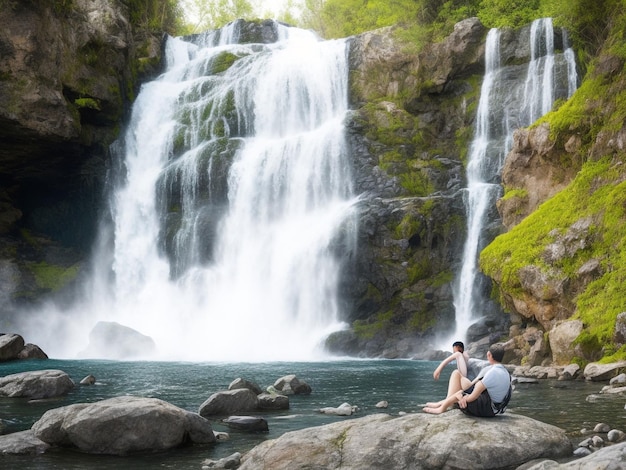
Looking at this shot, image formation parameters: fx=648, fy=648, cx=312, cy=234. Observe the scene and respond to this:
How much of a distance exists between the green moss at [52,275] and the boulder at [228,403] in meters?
30.6

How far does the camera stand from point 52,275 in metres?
42.7

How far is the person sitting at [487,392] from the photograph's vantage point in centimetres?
992

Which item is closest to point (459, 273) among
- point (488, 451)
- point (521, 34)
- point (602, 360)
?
point (602, 360)

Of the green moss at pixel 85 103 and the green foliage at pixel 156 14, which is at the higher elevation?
the green foliage at pixel 156 14

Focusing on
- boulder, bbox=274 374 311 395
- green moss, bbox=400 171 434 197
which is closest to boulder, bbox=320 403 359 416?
boulder, bbox=274 374 311 395

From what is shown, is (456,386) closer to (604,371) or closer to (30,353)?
(604,371)

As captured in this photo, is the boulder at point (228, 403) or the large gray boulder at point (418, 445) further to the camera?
the boulder at point (228, 403)

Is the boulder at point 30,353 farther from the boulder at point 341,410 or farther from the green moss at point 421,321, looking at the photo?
the boulder at point 341,410

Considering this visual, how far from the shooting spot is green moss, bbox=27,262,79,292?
138ft

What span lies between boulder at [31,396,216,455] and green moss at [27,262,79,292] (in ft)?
107

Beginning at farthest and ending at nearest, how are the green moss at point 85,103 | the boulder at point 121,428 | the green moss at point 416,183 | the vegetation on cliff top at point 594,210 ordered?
the green moss at point 416,183, the green moss at point 85,103, the vegetation on cliff top at point 594,210, the boulder at point 121,428

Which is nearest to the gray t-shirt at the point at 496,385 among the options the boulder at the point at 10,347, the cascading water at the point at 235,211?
the cascading water at the point at 235,211

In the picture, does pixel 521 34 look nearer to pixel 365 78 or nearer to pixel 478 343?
pixel 365 78

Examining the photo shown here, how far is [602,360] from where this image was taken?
1927 cm
